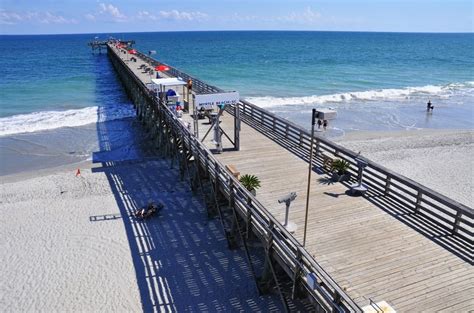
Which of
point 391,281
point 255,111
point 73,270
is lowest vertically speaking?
point 73,270

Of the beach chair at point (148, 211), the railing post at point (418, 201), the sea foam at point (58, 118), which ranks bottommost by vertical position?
the beach chair at point (148, 211)

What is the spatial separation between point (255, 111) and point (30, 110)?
23729mm

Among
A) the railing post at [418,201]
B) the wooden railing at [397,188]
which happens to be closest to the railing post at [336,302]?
the wooden railing at [397,188]

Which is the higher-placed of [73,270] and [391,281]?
[391,281]

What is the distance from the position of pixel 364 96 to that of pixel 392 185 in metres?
29.9

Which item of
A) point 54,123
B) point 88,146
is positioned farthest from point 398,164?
point 54,123

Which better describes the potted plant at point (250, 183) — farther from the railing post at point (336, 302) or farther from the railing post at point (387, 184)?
the railing post at point (336, 302)

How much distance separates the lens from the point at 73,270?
10.6 metres

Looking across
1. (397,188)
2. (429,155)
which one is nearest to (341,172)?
(397,188)

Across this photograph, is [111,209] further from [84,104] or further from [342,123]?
[84,104]

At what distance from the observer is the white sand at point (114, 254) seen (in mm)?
9305

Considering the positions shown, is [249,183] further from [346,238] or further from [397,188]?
[397,188]

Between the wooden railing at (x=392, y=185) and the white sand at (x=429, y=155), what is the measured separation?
6.39 ft

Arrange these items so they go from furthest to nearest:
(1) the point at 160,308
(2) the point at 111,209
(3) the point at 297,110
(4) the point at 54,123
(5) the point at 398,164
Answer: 1. (3) the point at 297,110
2. (4) the point at 54,123
3. (5) the point at 398,164
4. (2) the point at 111,209
5. (1) the point at 160,308
